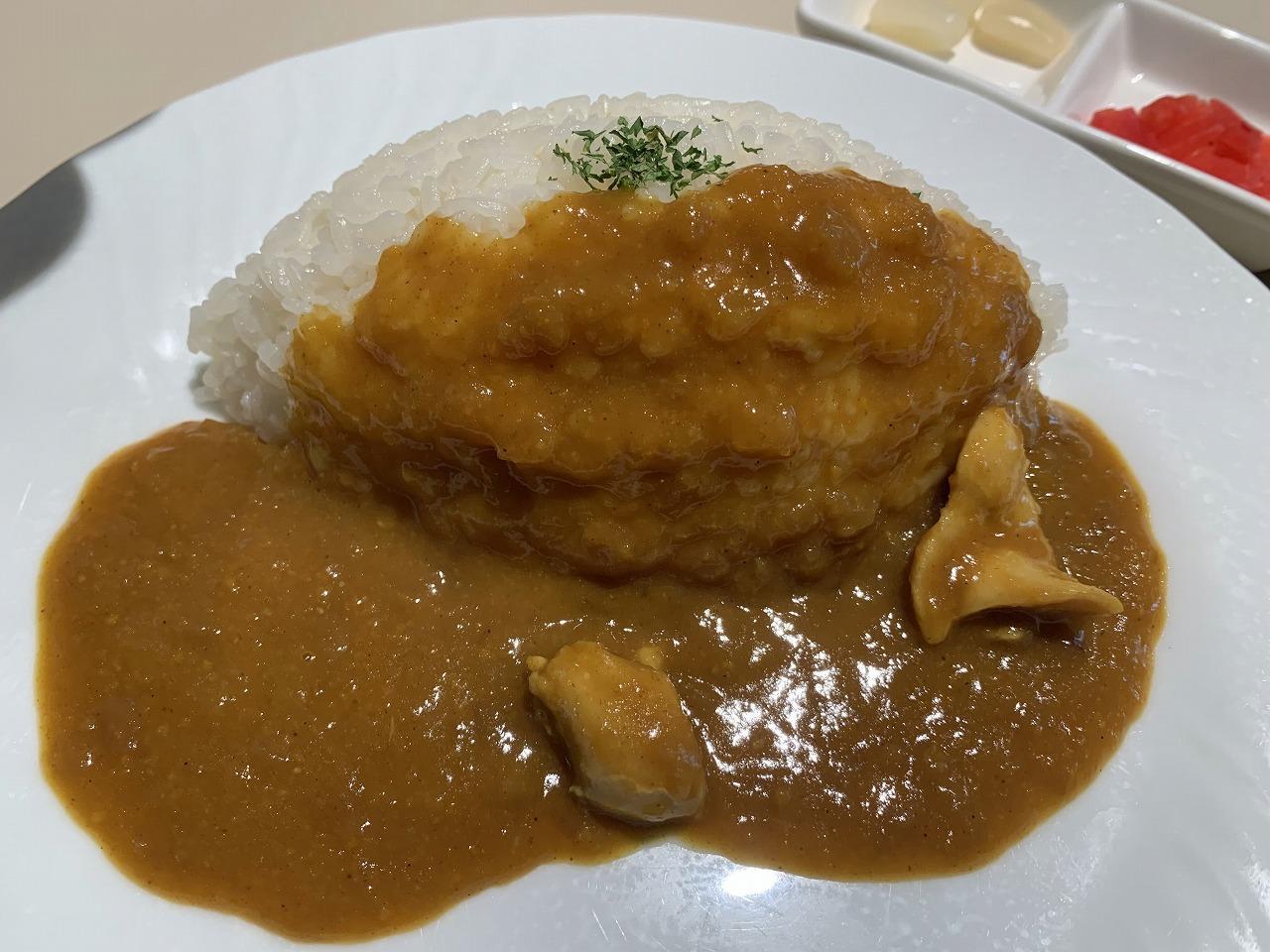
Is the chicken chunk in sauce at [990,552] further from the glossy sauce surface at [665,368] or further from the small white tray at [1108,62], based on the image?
the small white tray at [1108,62]

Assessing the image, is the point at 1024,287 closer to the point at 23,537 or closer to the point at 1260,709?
the point at 1260,709

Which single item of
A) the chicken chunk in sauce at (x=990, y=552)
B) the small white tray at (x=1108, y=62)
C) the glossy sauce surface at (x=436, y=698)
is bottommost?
the glossy sauce surface at (x=436, y=698)

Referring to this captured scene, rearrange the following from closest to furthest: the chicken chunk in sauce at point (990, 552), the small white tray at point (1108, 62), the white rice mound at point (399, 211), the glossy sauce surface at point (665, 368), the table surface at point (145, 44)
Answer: the glossy sauce surface at point (665, 368) < the chicken chunk in sauce at point (990, 552) < the white rice mound at point (399, 211) < the table surface at point (145, 44) < the small white tray at point (1108, 62)

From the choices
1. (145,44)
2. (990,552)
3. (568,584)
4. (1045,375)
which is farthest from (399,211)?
(145,44)

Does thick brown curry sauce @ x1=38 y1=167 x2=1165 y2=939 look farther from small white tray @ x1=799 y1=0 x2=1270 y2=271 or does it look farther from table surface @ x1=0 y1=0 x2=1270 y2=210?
table surface @ x1=0 y1=0 x2=1270 y2=210

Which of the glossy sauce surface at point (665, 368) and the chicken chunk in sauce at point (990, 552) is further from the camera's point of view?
the chicken chunk in sauce at point (990, 552)

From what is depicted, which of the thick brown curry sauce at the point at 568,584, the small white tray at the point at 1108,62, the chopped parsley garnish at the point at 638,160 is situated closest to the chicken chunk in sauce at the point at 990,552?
the thick brown curry sauce at the point at 568,584

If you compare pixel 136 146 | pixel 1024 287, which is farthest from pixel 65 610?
pixel 1024 287

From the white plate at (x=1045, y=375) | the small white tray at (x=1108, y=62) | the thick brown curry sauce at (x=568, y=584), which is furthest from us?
the small white tray at (x=1108, y=62)
